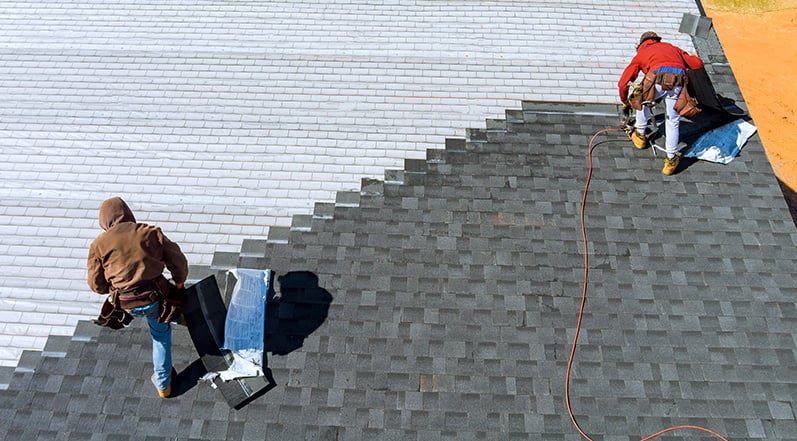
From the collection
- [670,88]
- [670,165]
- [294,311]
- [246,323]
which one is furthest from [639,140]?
[246,323]

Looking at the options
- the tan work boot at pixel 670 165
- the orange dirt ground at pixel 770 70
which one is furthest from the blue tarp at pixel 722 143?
the orange dirt ground at pixel 770 70

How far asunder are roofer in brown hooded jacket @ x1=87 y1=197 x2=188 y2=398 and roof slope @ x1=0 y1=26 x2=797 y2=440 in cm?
40

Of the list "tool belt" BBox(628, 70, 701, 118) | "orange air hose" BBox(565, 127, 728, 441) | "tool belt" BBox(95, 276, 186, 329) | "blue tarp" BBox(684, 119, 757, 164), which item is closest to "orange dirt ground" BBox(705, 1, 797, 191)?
"blue tarp" BBox(684, 119, 757, 164)

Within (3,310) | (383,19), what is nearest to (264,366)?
(3,310)

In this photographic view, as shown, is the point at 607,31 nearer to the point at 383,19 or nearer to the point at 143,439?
the point at 383,19

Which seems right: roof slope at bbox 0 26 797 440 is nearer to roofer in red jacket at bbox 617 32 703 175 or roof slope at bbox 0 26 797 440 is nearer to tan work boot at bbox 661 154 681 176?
tan work boot at bbox 661 154 681 176

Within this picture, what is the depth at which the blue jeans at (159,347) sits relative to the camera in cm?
527

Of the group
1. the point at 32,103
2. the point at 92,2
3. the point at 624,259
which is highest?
the point at 92,2

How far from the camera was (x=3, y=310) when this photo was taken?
20.5 feet

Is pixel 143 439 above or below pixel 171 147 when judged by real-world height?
below

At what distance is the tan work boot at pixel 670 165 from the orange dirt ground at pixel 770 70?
338 inches

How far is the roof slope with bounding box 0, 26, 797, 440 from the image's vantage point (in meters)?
5.31

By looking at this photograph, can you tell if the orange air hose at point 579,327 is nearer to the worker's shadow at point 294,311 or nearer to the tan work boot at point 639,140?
the tan work boot at point 639,140

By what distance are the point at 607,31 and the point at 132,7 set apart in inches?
317
